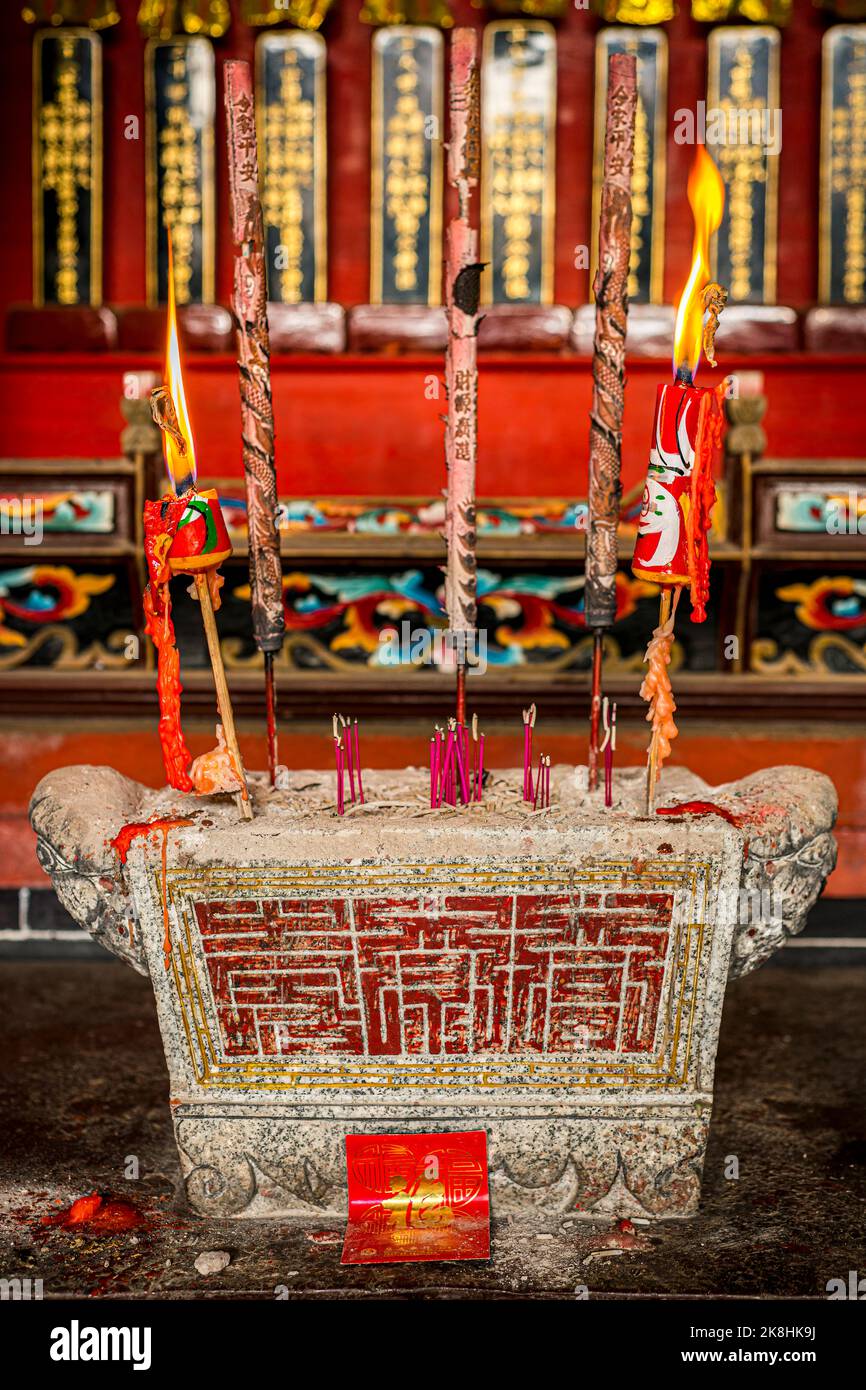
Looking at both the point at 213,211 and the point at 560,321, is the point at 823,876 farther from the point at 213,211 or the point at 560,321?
the point at 213,211

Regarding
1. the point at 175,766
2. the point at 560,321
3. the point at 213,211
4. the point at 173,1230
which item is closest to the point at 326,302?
the point at 213,211

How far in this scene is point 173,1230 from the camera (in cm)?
230

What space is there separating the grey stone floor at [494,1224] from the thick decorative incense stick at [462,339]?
0.84m

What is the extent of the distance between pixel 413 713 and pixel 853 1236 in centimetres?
174

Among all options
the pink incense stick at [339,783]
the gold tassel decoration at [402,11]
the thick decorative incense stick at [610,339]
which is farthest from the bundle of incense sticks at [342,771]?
the gold tassel decoration at [402,11]

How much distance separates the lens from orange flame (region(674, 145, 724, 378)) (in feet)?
7.06

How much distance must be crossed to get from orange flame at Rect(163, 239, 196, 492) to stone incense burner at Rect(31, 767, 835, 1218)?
53cm

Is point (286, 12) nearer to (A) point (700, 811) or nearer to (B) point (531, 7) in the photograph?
(B) point (531, 7)

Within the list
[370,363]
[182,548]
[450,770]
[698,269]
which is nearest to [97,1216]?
[450,770]

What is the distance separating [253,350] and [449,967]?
978 millimetres

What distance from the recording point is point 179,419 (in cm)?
219

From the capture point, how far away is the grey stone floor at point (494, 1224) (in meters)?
2.14

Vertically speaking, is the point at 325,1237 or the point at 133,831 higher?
the point at 133,831

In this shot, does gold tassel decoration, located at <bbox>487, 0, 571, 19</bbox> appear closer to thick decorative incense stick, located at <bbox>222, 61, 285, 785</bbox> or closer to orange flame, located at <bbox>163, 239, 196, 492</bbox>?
thick decorative incense stick, located at <bbox>222, 61, 285, 785</bbox>
